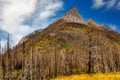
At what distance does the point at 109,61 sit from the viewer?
121062 millimetres

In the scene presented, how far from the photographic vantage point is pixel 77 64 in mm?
118375

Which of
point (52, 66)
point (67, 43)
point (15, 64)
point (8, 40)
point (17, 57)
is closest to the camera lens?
point (8, 40)

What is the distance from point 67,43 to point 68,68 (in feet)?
286

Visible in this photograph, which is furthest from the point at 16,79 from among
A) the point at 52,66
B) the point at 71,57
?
the point at 71,57

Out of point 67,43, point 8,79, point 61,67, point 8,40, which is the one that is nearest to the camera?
point 8,40

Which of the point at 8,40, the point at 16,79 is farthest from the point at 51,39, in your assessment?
the point at 8,40

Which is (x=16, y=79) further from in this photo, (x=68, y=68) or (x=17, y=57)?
(x=17, y=57)

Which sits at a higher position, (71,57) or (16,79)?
(71,57)

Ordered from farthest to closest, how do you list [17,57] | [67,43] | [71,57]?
[67,43] → [17,57] → [71,57]

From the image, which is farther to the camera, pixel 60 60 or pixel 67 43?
pixel 67 43

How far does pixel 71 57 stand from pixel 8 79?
45.2 metres

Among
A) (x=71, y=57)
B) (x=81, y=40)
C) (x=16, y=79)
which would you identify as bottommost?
(x=16, y=79)

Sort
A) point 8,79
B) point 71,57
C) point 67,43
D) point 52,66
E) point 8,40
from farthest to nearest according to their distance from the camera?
point 67,43, point 71,57, point 52,66, point 8,79, point 8,40

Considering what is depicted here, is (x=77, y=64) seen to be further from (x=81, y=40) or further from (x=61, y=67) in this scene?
(x=81, y=40)
